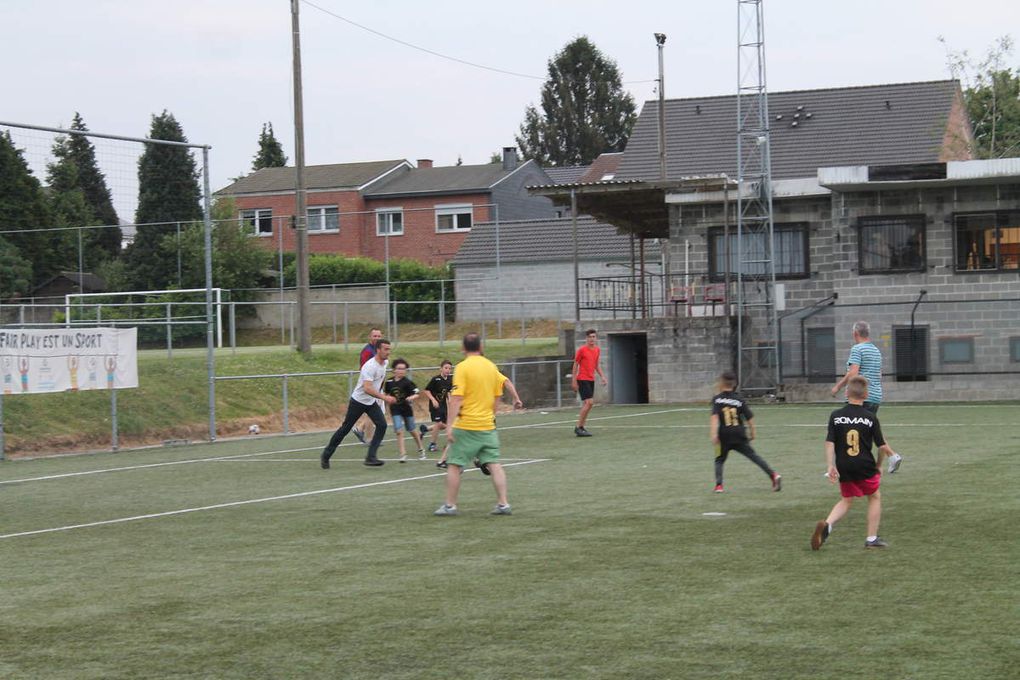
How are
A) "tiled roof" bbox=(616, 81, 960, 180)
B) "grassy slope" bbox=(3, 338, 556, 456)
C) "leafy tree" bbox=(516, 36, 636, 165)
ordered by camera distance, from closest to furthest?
1. "grassy slope" bbox=(3, 338, 556, 456)
2. "tiled roof" bbox=(616, 81, 960, 180)
3. "leafy tree" bbox=(516, 36, 636, 165)

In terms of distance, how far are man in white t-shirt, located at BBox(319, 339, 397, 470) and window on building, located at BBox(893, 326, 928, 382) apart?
17.7 metres

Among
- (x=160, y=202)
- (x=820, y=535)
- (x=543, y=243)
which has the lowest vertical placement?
(x=820, y=535)

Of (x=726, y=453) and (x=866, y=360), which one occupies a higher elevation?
(x=866, y=360)

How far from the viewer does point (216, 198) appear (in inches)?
2329

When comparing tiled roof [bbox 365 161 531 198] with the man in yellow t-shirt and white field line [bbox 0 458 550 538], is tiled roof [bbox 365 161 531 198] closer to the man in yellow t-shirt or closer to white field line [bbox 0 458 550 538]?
white field line [bbox 0 458 550 538]

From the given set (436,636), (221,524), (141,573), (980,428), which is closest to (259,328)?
(980,428)

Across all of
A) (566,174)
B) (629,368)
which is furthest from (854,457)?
(566,174)

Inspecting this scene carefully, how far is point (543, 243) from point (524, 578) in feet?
144

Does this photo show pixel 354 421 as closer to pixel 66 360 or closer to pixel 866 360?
pixel 66 360

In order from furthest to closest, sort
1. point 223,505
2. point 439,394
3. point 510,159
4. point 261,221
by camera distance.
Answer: point 510,159 → point 261,221 → point 439,394 → point 223,505

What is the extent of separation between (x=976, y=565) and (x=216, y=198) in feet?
173

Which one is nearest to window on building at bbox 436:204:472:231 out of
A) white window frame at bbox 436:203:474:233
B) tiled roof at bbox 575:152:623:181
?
white window frame at bbox 436:203:474:233

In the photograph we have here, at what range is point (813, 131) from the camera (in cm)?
4891

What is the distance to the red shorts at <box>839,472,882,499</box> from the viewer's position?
10172mm
